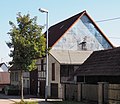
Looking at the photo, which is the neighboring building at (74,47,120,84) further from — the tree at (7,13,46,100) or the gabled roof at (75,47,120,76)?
the tree at (7,13,46,100)

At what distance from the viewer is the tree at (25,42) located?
2828cm

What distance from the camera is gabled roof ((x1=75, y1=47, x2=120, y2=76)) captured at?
89.0 ft

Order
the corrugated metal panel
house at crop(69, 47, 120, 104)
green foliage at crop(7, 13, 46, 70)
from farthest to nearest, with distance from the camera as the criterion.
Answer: the corrugated metal panel < green foliage at crop(7, 13, 46, 70) < house at crop(69, 47, 120, 104)

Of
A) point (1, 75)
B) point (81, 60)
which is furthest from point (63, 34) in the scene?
point (1, 75)

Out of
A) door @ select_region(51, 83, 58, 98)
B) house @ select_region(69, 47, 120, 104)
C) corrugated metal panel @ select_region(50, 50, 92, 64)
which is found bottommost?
door @ select_region(51, 83, 58, 98)

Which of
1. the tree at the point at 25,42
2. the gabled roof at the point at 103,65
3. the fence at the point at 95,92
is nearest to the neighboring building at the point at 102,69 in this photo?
the gabled roof at the point at 103,65

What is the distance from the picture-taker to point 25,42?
28.3 meters

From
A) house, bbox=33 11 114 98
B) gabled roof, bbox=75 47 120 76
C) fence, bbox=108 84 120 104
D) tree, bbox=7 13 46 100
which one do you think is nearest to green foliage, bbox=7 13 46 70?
tree, bbox=7 13 46 100

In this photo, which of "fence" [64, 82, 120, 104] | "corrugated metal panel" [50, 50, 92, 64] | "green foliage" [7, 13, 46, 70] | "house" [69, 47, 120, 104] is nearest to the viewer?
"fence" [64, 82, 120, 104]

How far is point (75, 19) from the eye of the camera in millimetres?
45812

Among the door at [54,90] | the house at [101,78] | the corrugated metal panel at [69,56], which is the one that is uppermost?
the corrugated metal panel at [69,56]

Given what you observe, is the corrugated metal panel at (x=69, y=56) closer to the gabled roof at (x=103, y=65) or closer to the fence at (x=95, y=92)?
the gabled roof at (x=103, y=65)

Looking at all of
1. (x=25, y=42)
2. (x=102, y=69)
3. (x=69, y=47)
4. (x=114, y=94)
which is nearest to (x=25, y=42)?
(x=25, y=42)

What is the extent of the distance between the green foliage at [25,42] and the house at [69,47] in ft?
39.4
